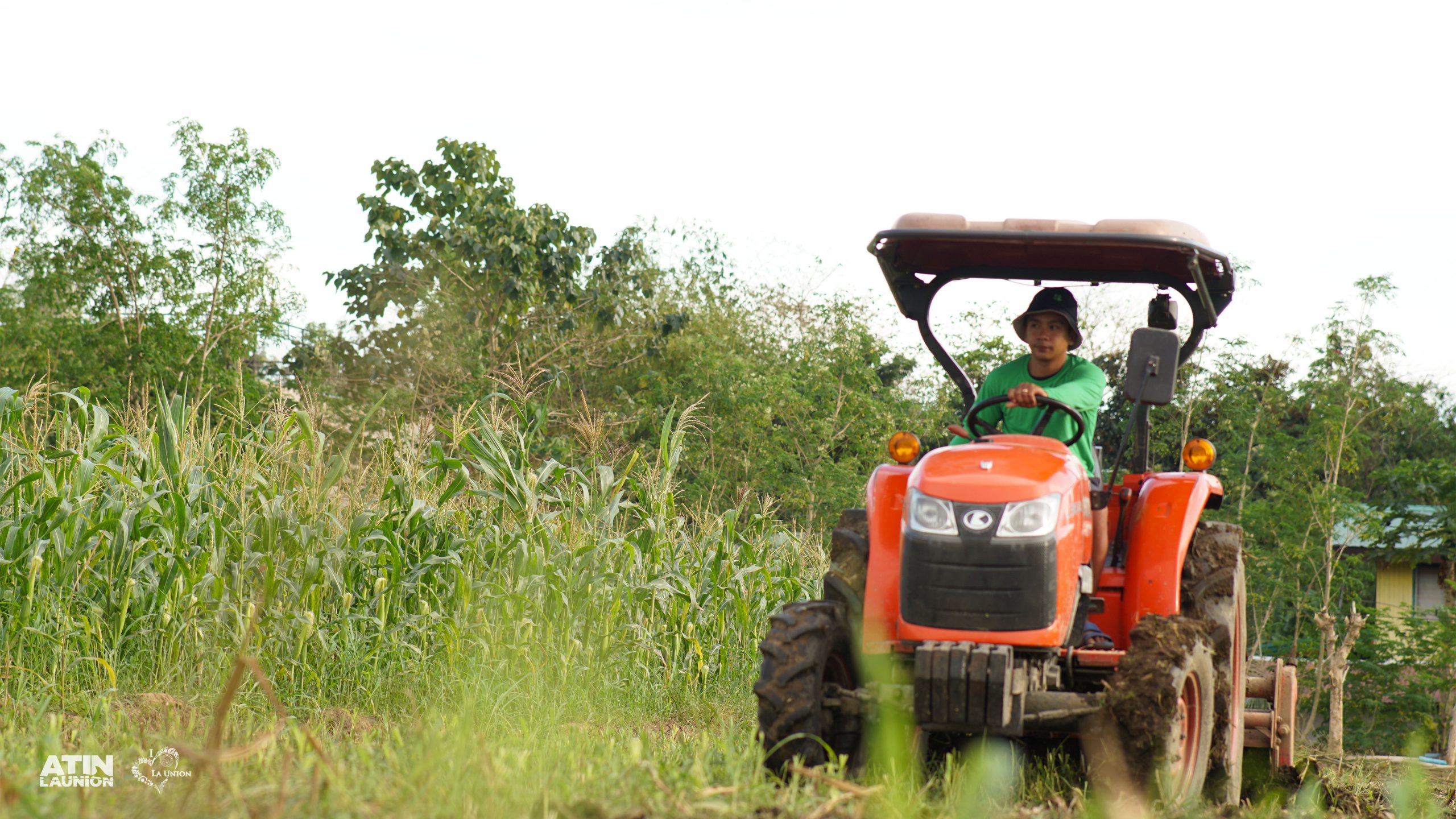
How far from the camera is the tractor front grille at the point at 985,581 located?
13.6 feet

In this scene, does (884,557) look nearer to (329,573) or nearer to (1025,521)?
(1025,521)

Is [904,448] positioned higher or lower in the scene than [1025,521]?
higher

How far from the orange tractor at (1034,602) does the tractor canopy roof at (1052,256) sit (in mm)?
16

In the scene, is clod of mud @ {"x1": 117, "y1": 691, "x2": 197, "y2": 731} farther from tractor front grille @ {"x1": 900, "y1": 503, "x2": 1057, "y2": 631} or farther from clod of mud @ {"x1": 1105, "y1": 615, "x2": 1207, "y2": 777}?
clod of mud @ {"x1": 1105, "y1": 615, "x2": 1207, "y2": 777}

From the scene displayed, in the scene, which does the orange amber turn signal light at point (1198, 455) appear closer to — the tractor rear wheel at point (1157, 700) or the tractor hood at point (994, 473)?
the tractor hood at point (994, 473)

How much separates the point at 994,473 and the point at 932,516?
265 mm

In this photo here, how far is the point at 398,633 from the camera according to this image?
6.59 m

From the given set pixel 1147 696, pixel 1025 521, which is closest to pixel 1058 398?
pixel 1025 521

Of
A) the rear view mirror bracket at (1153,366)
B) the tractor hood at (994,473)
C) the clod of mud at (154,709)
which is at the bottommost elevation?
the clod of mud at (154,709)

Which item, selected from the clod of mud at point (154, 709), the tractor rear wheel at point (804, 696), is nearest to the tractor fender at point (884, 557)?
the tractor rear wheel at point (804, 696)

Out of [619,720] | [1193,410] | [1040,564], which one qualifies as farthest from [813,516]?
[1040,564]

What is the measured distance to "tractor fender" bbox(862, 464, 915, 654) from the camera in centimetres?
437

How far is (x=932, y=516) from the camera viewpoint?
13.8 ft

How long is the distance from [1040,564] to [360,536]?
3.95 metres
